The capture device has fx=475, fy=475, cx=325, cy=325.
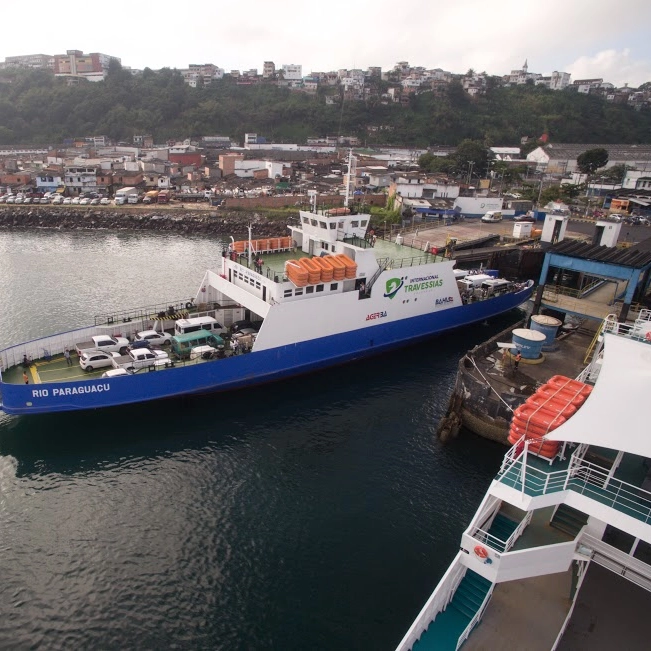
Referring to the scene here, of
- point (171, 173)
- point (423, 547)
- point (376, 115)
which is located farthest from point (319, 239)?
point (376, 115)

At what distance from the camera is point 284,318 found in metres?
19.3

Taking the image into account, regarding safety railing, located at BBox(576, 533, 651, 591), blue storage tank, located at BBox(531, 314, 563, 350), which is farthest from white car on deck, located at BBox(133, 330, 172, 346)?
safety railing, located at BBox(576, 533, 651, 591)

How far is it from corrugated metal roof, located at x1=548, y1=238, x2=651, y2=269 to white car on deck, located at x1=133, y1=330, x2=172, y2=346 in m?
17.5

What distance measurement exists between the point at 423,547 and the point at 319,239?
15.2 m

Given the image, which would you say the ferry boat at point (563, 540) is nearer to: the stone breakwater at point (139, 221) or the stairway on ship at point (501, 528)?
the stairway on ship at point (501, 528)

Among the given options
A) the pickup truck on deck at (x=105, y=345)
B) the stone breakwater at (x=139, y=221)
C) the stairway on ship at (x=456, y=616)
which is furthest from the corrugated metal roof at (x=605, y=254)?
the stone breakwater at (x=139, y=221)

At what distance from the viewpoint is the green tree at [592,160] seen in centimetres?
6644

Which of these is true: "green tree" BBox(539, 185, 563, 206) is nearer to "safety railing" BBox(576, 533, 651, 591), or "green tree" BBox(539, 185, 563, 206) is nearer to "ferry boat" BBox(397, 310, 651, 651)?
"ferry boat" BBox(397, 310, 651, 651)

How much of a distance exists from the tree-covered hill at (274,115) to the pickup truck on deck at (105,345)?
3538 inches

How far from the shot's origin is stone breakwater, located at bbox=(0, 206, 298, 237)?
52.9m

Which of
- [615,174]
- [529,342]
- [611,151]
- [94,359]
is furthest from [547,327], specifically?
[611,151]

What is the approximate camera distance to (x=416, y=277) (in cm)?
2314

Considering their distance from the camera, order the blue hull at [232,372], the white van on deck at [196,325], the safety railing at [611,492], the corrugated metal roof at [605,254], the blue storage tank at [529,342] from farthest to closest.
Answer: the white van on deck at [196,325] → the corrugated metal roof at [605,254] → the blue storage tank at [529,342] → the blue hull at [232,372] → the safety railing at [611,492]

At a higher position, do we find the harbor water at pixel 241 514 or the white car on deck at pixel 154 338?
the white car on deck at pixel 154 338
